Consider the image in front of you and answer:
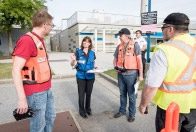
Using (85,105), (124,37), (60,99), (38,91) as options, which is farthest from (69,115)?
(38,91)

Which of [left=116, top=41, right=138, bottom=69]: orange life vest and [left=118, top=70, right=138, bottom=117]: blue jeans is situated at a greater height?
[left=116, top=41, right=138, bottom=69]: orange life vest

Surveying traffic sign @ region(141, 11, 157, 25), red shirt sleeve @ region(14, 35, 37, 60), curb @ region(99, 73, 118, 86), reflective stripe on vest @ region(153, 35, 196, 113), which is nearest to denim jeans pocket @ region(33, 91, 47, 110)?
red shirt sleeve @ region(14, 35, 37, 60)

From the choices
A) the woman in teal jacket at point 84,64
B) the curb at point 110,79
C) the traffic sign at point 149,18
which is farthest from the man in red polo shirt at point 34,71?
the traffic sign at point 149,18

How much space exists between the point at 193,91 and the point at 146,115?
283 cm

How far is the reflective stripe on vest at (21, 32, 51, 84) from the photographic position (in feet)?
9.48

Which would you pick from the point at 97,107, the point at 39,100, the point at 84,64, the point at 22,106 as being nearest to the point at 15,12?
the point at 97,107

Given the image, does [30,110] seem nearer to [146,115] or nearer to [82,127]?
[82,127]

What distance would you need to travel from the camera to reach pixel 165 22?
2664 millimetres

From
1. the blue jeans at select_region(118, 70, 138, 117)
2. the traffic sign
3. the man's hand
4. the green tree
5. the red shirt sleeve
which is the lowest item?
the blue jeans at select_region(118, 70, 138, 117)

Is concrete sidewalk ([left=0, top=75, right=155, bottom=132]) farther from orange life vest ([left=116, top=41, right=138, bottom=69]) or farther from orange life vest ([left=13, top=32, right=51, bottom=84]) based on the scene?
orange life vest ([left=13, top=32, right=51, bottom=84])

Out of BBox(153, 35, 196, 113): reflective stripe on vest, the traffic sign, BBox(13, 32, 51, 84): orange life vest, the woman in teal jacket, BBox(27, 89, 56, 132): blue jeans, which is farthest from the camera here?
the traffic sign

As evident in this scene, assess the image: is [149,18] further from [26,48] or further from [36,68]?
[26,48]

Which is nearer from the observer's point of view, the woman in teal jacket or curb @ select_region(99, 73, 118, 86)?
the woman in teal jacket

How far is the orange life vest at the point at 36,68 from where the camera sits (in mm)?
2889
